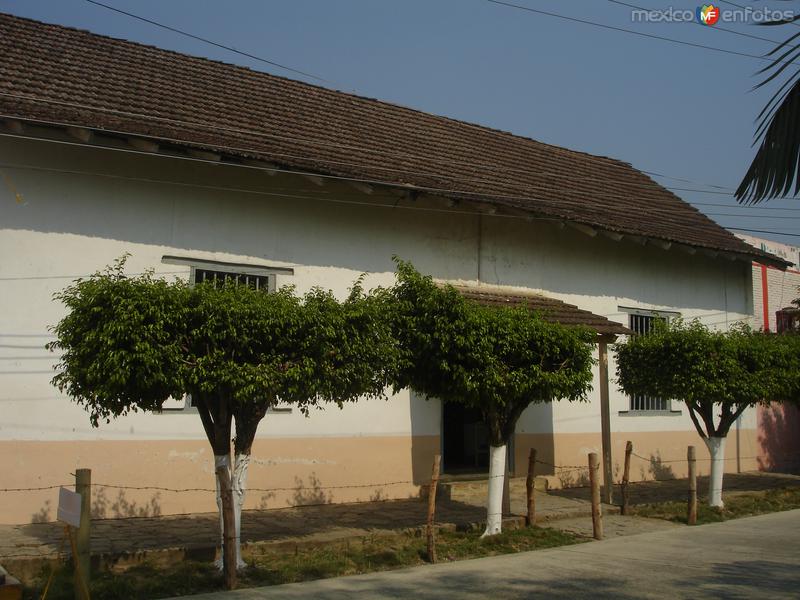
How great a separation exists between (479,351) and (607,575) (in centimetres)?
275

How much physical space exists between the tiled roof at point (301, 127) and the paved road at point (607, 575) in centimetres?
570

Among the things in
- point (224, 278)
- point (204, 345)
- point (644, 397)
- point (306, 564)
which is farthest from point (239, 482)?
point (644, 397)

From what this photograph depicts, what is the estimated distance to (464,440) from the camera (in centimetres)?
1692

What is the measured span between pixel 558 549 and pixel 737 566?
2031mm

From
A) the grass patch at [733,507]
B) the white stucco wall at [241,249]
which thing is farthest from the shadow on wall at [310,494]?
the grass patch at [733,507]

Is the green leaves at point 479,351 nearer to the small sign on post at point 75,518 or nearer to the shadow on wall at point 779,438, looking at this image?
the small sign on post at point 75,518

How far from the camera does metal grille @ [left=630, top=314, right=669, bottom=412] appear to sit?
16.5m

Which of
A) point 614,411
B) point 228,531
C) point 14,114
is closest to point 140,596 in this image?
point 228,531

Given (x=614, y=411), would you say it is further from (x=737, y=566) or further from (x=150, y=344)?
(x=150, y=344)

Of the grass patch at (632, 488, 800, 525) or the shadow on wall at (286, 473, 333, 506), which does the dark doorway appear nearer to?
the grass patch at (632, 488, 800, 525)

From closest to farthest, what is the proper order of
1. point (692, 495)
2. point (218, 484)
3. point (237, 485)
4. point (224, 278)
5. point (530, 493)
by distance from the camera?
1. point (218, 484)
2. point (237, 485)
3. point (530, 493)
4. point (224, 278)
5. point (692, 495)

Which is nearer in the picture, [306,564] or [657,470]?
[306,564]

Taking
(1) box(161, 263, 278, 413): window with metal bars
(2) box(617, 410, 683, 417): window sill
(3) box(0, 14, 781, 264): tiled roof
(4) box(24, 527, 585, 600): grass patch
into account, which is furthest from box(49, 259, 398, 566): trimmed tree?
(2) box(617, 410, 683, 417): window sill

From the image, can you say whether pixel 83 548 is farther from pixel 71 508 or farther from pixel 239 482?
pixel 239 482
